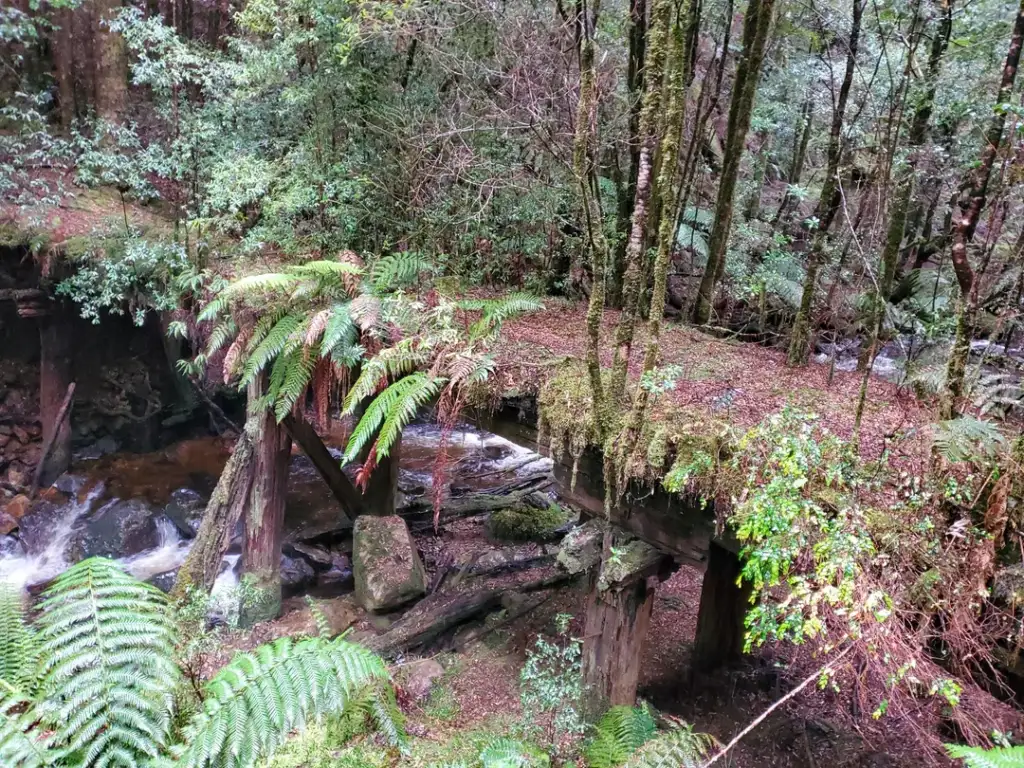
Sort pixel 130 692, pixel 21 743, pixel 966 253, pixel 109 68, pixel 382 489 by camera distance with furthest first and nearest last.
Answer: pixel 109 68 < pixel 382 489 < pixel 966 253 < pixel 130 692 < pixel 21 743

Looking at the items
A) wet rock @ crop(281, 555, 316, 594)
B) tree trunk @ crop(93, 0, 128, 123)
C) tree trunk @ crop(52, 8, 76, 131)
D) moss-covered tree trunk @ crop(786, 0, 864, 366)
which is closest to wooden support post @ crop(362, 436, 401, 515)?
wet rock @ crop(281, 555, 316, 594)

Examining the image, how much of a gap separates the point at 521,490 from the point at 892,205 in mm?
6538

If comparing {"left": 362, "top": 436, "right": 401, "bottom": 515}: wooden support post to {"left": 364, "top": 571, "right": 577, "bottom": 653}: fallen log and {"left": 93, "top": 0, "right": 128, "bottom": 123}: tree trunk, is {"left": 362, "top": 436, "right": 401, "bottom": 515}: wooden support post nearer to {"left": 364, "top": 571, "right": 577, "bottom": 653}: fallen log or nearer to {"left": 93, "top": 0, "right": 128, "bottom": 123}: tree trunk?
{"left": 364, "top": 571, "right": 577, "bottom": 653}: fallen log

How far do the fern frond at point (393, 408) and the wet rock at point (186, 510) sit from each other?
6138mm

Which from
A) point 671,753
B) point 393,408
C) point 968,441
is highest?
point 968,441

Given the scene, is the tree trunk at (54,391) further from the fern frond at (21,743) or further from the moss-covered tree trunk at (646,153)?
the moss-covered tree trunk at (646,153)

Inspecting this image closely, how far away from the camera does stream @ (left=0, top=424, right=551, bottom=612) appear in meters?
8.19

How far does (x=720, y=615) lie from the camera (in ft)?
18.5

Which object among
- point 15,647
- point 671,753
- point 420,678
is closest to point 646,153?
point 671,753

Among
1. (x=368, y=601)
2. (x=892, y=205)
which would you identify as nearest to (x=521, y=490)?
(x=368, y=601)

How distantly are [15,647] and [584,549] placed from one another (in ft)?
10.8

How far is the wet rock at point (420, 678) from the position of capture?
5.05 metres

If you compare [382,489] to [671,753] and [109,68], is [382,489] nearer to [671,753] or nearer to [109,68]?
[671,753]

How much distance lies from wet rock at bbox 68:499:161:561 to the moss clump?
196 inches
